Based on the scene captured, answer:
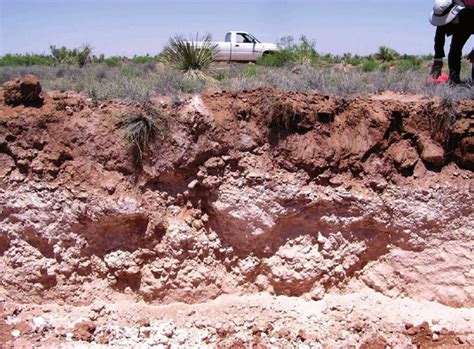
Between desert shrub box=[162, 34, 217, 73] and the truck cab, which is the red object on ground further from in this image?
the truck cab

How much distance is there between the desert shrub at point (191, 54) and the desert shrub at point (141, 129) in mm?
2881

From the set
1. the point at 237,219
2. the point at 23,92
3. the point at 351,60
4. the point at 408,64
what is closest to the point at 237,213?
the point at 237,219

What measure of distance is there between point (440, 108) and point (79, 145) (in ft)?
13.1

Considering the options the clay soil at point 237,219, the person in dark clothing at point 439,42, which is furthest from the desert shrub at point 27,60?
the person in dark clothing at point 439,42

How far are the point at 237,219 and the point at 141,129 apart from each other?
1.40 metres

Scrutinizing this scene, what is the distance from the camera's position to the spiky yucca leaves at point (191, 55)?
8.06 meters

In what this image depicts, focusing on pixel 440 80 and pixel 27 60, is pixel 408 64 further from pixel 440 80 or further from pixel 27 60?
pixel 27 60

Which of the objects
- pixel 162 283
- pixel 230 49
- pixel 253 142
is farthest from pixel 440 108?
pixel 230 49

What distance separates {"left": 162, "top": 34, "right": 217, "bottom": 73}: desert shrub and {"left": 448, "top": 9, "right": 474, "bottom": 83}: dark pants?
12.0ft

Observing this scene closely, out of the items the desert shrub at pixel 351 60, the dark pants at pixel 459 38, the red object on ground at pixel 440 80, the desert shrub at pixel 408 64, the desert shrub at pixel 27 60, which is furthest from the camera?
the desert shrub at pixel 351 60

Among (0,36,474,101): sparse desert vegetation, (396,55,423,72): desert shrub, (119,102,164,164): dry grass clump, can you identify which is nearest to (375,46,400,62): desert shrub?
(396,55,423,72): desert shrub

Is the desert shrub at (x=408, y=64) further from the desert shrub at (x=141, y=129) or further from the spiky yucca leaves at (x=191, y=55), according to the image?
the desert shrub at (x=141, y=129)

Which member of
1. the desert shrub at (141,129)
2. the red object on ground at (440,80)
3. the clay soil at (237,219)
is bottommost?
the clay soil at (237,219)

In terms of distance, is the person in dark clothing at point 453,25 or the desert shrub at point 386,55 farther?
the desert shrub at point 386,55
